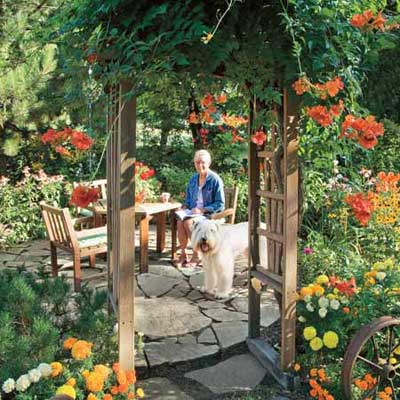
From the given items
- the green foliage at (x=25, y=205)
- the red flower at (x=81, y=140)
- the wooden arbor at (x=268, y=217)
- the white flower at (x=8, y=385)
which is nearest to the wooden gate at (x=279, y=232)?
the wooden arbor at (x=268, y=217)

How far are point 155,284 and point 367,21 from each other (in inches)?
132

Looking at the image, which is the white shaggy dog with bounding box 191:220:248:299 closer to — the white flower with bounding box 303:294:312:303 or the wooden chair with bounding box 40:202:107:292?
Answer: the wooden chair with bounding box 40:202:107:292

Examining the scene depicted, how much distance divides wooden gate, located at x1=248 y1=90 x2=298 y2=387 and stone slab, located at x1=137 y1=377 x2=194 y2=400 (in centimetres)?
61

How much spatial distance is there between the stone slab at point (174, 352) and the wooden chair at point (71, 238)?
1.30 metres

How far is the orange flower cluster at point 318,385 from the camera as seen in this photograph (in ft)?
8.86

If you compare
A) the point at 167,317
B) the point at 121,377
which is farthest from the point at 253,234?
the point at 121,377

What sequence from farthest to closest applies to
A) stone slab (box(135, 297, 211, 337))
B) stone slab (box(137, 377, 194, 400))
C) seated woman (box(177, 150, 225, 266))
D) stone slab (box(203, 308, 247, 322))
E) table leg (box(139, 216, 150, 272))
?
seated woman (box(177, 150, 225, 266)) → table leg (box(139, 216, 150, 272)) → stone slab (box(203, 308, 247, 322)) → stone slab (box(135, 297, 211, 337)) → stone slab (box(137, 377, 194, 400))

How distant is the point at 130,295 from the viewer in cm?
280

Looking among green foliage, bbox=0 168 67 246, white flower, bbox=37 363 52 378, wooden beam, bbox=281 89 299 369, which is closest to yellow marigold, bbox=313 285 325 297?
wooden beam, bbox=281 89 299 369

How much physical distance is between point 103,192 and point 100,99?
409 centimetres

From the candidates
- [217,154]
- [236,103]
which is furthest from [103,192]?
[236,103]

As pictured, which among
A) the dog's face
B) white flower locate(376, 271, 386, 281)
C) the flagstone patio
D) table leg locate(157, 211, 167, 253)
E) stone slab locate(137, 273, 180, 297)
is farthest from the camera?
table leg locate(157, 211, 167, 253)

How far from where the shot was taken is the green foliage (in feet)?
22.6

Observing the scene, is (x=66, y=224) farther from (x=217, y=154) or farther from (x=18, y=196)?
(x=217, y=154)
